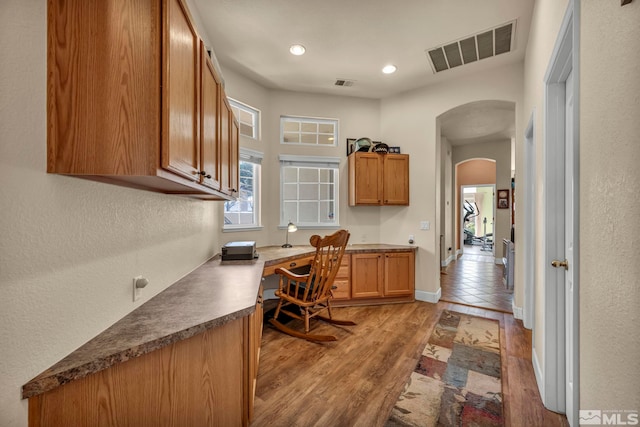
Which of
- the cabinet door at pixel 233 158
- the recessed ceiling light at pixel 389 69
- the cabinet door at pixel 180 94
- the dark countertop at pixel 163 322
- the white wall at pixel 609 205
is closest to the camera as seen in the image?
the white wall at pixel 609 205

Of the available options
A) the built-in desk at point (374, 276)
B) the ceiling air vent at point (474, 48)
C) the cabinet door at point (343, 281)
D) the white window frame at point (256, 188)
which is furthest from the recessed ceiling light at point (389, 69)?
the cabinet door at point (343, 281)

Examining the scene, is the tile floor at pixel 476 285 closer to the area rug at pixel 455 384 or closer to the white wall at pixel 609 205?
the area rug at pixel 455 384

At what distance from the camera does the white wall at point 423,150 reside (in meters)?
3.66

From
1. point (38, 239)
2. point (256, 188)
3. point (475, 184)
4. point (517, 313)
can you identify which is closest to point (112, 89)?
point (38, 239)

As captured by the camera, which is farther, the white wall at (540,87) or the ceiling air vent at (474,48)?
the ceiling air vent at (474,48)

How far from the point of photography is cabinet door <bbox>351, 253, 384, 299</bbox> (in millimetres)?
3609

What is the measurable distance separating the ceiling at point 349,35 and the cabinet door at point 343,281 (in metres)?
2.50

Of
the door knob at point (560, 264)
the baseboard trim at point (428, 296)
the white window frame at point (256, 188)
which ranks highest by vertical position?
the white window frame at point (256, 188)

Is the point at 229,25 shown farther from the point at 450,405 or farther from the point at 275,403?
the point at 450,405

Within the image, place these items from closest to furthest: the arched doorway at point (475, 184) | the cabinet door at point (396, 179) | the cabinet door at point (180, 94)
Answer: the cabinet door at point (180, 94) < the cabinet door at point (396, 179) < the arched doorway at point (475, 184)

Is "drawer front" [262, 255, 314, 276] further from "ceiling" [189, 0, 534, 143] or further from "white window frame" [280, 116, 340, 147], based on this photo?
"ceiling" [189, 0, 534, 143]

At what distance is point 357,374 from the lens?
2.09m

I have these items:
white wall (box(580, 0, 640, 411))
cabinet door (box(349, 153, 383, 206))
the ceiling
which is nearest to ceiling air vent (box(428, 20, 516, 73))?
the ceiling

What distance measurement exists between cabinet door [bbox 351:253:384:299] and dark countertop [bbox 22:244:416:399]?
1811mm
